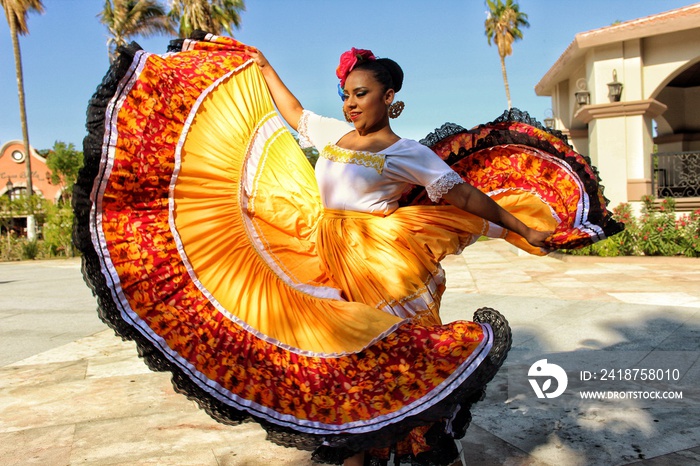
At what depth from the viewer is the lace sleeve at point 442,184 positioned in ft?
7.82

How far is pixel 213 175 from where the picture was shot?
2.55 metres

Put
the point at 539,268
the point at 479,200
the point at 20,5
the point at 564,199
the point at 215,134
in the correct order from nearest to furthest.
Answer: the point at 479,200 → the point at 215,134 → the point at 564,199 → the point at 539,268 → the point at 20,5

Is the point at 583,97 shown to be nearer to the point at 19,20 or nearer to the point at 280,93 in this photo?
the point at 280,93

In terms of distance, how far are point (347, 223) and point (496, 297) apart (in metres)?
5.63

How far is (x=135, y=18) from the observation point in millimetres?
23703

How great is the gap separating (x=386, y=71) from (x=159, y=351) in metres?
1.42

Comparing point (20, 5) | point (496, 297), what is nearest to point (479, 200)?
point (496, 297)

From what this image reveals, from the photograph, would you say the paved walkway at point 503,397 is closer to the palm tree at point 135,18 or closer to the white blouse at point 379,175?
the white blouse at point 379,175

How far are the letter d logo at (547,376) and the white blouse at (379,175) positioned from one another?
2065 millimetres

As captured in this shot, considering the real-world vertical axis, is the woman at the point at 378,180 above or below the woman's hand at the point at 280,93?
below

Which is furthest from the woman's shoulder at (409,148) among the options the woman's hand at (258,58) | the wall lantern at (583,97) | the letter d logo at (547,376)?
the wall lantern at (583,97)

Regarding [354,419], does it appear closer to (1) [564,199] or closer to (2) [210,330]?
(2) [210,330]

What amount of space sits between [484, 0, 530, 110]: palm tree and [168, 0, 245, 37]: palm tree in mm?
18197

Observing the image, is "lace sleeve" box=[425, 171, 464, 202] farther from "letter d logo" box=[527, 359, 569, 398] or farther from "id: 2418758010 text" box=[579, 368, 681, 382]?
"id: 2418758010 text" box=[579, 368, 681, 382]
